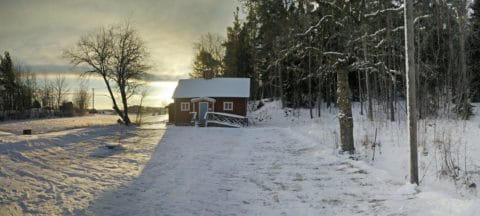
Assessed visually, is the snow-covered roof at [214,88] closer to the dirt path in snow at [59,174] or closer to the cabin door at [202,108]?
the cabin door at [202,108]

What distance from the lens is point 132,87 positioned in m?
40.7

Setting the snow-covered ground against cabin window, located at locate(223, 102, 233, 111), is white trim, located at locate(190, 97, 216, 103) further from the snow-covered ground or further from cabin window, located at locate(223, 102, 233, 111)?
the snow-covered ground

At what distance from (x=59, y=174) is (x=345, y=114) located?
30.4 feet

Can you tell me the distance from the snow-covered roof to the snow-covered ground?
22157mm

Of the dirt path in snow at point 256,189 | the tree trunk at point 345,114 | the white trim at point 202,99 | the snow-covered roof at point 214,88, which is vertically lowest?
the dirt path in snow at point 256,189

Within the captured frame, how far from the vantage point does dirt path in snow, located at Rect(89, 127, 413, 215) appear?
7.64 meters

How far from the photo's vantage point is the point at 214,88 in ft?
133

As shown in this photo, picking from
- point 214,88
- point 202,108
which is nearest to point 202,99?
point 202,108

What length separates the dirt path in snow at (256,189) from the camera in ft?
25.1

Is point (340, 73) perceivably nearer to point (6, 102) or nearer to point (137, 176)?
point (137, 176)

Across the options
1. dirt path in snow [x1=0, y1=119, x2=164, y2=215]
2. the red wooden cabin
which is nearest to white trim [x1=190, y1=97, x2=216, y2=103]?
the red wooden cabin

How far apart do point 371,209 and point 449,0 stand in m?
9.07

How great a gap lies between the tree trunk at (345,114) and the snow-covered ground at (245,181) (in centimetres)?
51

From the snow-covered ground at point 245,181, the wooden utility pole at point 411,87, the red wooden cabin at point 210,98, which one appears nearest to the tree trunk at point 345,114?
the snow-covered ground at point 245,181
